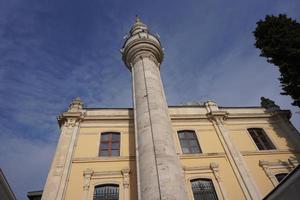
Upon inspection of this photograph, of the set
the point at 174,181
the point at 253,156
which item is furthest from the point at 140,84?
the point at 253,156

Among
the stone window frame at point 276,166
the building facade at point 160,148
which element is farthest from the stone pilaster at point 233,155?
the stone window frame at point 276,166

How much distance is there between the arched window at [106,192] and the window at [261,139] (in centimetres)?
928

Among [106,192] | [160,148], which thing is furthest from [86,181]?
[160,148]

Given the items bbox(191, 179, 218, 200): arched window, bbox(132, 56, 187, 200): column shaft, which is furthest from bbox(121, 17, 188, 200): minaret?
bbox(191, 179, 218, 200): arched window

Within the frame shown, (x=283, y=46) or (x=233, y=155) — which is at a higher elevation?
(x=283, y=46)

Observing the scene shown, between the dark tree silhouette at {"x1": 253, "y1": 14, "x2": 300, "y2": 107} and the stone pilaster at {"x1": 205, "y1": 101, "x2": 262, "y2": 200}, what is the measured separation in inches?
161

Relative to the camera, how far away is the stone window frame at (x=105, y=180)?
11781mm

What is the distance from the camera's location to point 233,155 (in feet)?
45.8

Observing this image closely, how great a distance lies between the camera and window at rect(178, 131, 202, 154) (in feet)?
48.0

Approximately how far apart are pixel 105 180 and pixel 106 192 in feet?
1.97

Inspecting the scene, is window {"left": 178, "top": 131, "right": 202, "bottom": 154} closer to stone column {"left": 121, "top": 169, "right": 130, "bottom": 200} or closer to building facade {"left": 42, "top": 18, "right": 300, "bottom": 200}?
building facade {"left": 42, "top": 18, "right": 300, "bottom": 200}

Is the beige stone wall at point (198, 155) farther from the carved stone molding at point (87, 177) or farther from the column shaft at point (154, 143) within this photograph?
the column shaft at point (154, 143)

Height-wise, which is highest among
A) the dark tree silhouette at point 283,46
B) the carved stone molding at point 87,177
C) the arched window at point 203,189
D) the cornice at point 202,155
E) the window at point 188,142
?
the dark tree silhouette at point 283,46

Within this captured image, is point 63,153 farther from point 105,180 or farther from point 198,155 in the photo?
point 198,155
